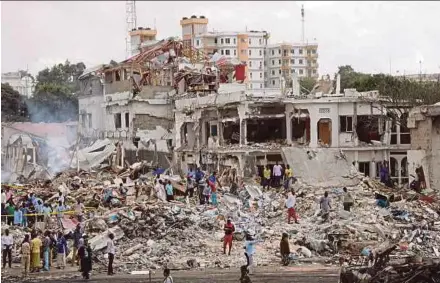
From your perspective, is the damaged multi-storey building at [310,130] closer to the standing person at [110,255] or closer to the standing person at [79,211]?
the standing person at [79,211]

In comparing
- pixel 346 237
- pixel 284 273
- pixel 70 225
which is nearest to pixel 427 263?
pixel 284 273

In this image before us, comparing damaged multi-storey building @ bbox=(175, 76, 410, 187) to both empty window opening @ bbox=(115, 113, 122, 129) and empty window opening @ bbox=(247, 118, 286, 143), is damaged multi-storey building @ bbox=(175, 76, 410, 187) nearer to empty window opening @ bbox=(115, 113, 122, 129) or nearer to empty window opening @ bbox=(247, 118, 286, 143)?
empty window opening @ bbox=(247, 118, 286, 143)

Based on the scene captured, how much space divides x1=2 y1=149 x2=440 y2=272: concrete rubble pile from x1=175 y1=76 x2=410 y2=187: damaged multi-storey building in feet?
18.1

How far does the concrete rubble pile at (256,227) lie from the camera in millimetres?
19156

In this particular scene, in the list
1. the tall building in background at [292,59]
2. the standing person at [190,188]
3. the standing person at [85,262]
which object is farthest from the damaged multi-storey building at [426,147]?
the tall building in background at [292,59]

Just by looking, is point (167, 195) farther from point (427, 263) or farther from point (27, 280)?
point (427, 263)

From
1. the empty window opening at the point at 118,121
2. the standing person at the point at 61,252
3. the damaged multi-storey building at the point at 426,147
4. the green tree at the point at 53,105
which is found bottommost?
the standing person at the point at 61,252

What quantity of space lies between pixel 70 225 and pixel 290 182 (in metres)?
8.90

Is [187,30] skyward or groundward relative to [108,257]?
skyward

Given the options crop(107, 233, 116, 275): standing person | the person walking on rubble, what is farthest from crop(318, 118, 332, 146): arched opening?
the person walking on rubble

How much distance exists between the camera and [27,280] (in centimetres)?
1750

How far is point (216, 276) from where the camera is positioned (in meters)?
17.3

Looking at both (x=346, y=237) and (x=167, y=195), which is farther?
(x=167, y=195)

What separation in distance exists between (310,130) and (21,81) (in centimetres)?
6704
